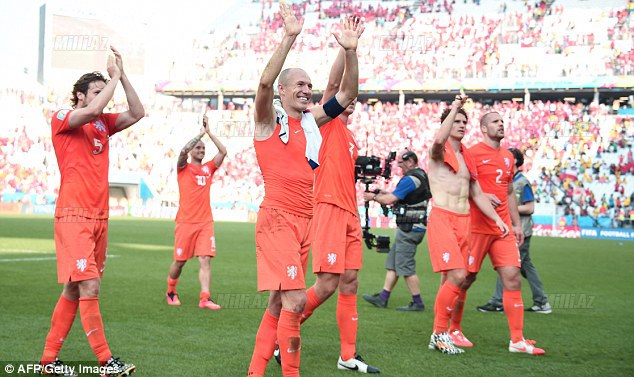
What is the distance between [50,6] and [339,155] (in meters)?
72.2

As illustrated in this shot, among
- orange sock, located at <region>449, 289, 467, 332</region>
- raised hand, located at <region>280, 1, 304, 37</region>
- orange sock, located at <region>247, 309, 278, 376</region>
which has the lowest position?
orange sock, located at <region>449, 289, 467, 332</region>

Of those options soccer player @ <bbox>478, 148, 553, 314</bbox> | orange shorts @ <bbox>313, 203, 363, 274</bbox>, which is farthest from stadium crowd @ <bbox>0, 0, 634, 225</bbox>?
orange shorts @ <bbox>313, 203, 363, 274</bbox>

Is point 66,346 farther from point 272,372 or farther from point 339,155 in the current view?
point 339,155

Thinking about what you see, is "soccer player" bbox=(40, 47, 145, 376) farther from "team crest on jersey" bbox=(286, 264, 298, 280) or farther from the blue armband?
the blue armband

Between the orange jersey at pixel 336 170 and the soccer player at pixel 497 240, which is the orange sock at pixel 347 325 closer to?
the orange jersey at pixel 336 170

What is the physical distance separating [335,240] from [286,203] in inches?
51.7

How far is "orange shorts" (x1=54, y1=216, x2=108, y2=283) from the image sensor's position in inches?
229

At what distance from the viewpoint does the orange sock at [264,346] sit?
18.6 ft

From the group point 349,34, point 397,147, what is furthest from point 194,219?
point 397,147

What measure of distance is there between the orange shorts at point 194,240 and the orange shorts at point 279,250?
5.74 metres

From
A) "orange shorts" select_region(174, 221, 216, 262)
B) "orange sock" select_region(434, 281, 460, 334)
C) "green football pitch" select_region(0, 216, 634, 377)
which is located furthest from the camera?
"orange shorts" select_region(174, 221, 216, 262)

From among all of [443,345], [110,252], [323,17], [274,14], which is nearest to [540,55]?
[323,17]

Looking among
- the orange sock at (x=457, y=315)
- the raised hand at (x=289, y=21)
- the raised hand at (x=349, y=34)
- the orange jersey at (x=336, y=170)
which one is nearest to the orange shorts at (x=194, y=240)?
the orange sock at (x=457, y=315)

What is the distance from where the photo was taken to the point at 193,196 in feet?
37.4
